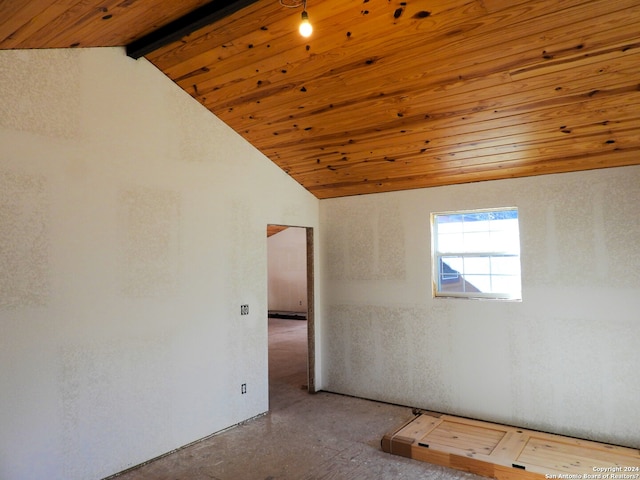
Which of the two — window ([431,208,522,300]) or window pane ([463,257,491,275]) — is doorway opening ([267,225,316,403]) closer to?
window ([431,208,522,300])

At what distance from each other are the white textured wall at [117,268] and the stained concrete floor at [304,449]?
0.78ft

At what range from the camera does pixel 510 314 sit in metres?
4.29

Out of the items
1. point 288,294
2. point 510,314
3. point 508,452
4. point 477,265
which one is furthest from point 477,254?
point 288,294

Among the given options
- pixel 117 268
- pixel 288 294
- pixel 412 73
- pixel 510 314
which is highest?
pixel 412 73

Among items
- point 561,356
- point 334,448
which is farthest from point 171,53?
point 561,356

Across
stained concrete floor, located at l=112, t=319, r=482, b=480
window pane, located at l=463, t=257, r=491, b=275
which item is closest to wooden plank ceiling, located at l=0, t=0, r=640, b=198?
window pane, located at l=463, t=257, r=491, b=275

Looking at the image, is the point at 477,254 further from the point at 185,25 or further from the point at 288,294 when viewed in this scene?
the point at 288,294

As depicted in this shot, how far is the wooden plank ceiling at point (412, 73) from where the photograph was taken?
2.65 metres

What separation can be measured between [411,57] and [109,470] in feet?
12.4

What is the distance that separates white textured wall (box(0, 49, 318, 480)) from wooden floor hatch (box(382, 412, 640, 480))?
69.5 inches

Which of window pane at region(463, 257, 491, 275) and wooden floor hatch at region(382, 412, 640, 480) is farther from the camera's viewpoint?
window pane at region(463, 257, 491, 275)

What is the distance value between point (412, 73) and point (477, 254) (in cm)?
218

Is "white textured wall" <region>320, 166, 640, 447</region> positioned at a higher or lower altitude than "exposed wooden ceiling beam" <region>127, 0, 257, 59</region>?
lower

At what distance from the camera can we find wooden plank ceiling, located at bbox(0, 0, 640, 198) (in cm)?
265
